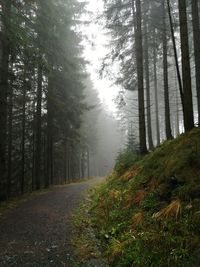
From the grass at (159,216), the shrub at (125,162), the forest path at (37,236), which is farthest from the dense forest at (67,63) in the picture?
the forest path at (37,236)

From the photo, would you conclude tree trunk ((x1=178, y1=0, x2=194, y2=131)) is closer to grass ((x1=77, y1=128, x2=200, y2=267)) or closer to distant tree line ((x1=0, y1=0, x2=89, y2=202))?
grass ((x1=77, y1=128, x2=200, y2=267))

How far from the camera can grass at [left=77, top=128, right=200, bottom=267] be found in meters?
5.08

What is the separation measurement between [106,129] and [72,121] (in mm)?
40273

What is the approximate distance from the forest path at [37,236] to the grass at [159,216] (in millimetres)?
958

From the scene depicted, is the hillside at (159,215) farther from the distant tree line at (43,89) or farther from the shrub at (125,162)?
the distant tree line at (43,89)

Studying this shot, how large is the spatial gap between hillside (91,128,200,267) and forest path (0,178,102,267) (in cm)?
98

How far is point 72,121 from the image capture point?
24219 millimetres

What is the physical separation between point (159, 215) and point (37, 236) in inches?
135

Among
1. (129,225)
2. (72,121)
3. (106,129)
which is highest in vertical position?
(106,129)

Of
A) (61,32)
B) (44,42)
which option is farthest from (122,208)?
(61,32)

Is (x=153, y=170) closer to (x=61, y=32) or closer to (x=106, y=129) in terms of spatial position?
(x=61, y=32)

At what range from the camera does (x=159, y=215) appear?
6285 millimetres

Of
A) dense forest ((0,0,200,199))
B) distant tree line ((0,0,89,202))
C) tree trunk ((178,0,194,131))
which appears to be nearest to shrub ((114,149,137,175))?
dense forest ((0,0,200,199))

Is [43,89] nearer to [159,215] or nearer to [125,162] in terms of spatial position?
[125,162]
